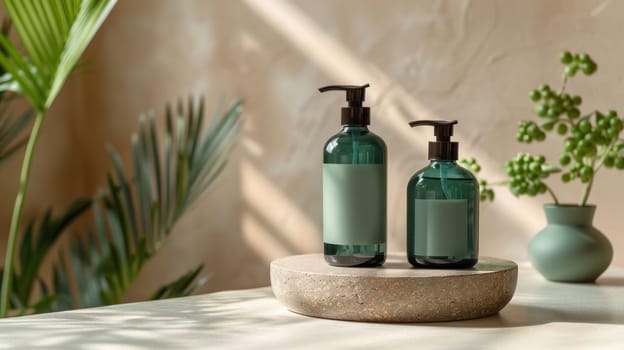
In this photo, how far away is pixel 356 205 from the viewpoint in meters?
1.01

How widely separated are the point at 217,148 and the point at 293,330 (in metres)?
1.08

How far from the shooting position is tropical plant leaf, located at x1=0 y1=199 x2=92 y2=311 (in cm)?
200

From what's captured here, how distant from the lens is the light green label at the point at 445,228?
3.26 ft

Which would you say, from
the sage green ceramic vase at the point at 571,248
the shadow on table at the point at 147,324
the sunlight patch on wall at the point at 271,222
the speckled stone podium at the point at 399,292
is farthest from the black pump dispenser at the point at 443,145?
the sunlight patch on wall at the point at 271,222

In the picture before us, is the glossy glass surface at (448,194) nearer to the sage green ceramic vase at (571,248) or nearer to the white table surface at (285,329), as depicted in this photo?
the white table surface at (285,329)

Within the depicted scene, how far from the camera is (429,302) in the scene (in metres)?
0.94

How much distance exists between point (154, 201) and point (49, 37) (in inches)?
25.4

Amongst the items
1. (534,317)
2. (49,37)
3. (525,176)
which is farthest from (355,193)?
(49,37)

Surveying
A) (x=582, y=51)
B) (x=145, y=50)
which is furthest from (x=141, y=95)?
(x=582, y=51)

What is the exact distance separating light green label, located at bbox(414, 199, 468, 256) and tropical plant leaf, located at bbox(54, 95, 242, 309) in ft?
2.97

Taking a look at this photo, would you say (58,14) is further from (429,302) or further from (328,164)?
(429,302)

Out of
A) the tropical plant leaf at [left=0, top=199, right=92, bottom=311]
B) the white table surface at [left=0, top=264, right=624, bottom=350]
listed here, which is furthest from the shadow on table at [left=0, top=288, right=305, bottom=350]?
the tropical plant leaf at [left=0, top=199, right=92, bottom=311]

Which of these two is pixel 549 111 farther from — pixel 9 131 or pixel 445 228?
pixel 9 131

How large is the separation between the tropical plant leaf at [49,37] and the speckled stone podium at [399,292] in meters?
0.61
